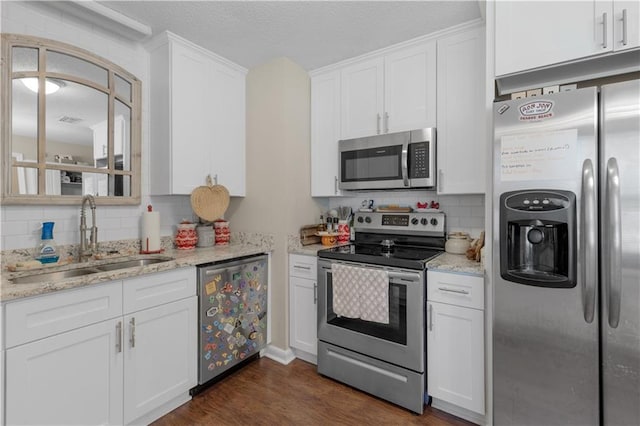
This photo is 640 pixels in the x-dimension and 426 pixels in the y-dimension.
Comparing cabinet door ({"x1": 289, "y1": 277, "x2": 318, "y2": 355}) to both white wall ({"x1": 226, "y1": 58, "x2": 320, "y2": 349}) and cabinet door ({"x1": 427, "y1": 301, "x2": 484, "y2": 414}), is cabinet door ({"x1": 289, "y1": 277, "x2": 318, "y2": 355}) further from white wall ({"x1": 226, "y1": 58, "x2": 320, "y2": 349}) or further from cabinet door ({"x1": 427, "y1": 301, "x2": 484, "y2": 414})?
cabinet door ({"x1": 427, "y1": 301, "x2": 484, "y2": 414})

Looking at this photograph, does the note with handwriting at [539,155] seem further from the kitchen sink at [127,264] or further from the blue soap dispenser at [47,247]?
the blue soap dispenser at [47,247]

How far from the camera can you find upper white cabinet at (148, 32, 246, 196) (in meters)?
2.29

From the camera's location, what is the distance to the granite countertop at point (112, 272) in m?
1.32

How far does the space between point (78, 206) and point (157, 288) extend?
0.84m

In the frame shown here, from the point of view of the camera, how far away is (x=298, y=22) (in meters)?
2.08

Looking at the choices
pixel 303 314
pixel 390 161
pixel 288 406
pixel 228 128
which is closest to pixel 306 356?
pixel 303 314

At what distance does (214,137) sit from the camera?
2.57 m

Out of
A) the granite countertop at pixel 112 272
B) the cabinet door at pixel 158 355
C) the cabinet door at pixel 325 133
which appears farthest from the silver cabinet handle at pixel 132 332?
the cabinet door at pixel 325 133

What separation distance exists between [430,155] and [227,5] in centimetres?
164

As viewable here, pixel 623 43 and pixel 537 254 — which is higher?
pixel 623 43

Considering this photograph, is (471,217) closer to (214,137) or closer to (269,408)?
(269,408)

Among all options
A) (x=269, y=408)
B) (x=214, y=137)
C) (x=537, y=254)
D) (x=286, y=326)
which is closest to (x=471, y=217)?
(x=537, y=254)

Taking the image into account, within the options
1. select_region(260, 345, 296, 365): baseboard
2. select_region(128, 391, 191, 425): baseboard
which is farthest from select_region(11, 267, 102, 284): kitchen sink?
select_region(260, 345, 296, 365): baseboard

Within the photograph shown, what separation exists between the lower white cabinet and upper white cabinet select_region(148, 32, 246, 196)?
0.86 metres
